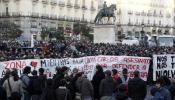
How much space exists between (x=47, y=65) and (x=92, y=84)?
15.0 feet

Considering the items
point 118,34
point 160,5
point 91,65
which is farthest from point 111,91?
point 160,5

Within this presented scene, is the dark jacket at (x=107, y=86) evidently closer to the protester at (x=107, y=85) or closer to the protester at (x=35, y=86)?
the protester at (x=107, y=85)

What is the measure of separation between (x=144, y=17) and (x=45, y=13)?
35.7 meters

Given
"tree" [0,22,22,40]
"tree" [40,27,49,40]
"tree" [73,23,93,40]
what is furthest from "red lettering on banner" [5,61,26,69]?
"tree" [73,23,93,40]

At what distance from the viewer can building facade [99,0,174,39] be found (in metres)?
113

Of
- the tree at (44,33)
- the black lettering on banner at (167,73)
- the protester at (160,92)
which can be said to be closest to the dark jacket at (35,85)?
the protester at (160,92)

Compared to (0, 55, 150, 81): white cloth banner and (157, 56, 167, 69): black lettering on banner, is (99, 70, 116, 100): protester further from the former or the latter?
(157, 56, 167, 69): black lettering on banner

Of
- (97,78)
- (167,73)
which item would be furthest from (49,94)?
(167,73)

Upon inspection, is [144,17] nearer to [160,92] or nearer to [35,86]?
[35,86]

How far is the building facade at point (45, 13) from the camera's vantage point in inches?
3366

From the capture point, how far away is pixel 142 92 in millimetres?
15062

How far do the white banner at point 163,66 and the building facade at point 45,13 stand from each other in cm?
6135

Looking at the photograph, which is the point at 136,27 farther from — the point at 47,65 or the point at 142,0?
the point at 47,65

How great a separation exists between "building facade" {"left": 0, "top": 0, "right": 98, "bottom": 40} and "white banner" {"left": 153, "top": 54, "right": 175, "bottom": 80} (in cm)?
6135
